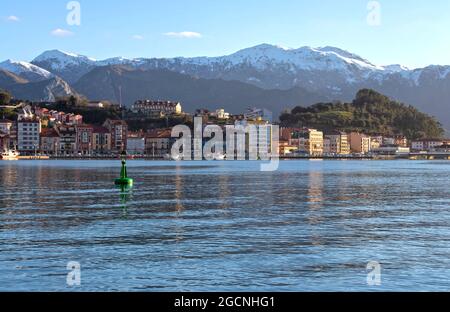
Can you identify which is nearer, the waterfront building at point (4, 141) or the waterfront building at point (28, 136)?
the waterfront building at point (4, 141)

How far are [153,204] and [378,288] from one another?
78.6 ft

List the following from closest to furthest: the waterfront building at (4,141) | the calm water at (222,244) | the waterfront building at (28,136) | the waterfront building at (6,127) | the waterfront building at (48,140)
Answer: the calm water at (222,244)
the waterfront building at (4,141)
the waterfront building at (28,136)
the waterfront building at (6,127)
the waterfront building at (48,140)

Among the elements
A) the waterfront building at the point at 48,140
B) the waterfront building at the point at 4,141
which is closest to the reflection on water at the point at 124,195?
the waterfront building at the point at 4,141

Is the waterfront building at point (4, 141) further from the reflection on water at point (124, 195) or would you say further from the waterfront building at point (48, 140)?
the reflection on water at point (124, 195)

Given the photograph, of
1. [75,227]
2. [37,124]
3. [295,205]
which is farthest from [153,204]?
[37,124]

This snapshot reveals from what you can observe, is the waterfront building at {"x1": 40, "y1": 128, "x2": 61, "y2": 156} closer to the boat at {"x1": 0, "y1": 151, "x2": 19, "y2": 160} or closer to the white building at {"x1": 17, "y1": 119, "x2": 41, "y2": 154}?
the white building at {"x1": 17, "y1": 119, "x2": 41, "y2": 154}

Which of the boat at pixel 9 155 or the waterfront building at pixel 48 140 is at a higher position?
the waterfront building at pixel 48 140

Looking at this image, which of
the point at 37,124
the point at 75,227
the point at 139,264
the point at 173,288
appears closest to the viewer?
the point at 173,288

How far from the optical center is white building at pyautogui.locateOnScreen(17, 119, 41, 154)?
19638 cm

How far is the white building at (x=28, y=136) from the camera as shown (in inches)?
7731

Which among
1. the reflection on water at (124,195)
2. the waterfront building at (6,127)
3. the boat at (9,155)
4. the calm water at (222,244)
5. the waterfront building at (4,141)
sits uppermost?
the waterfront building at (6,127)
